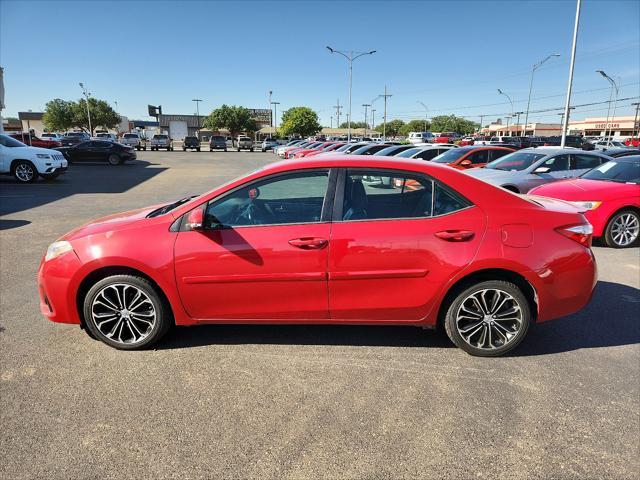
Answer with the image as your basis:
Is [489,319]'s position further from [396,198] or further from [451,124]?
[451,124]

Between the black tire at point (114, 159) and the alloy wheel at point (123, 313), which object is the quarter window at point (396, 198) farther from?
the black tire at point (114, 159)

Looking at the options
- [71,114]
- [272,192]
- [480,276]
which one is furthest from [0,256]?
[71,114]

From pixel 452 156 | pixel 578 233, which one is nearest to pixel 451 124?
pixel 452 156

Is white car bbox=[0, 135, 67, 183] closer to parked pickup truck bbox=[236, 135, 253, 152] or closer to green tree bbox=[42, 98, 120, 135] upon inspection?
parked pickup truck bbox=[236, 135, 253, 152]

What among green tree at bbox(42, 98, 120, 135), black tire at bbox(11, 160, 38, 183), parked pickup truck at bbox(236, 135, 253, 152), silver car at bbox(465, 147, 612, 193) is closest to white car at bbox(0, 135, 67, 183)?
black tire at bbox(11, 160, 38, 183)

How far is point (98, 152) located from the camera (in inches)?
1079

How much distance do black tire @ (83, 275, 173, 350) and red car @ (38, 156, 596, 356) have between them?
0.01 m

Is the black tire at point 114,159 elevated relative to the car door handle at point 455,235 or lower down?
lower down

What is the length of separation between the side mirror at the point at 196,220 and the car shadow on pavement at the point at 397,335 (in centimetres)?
110

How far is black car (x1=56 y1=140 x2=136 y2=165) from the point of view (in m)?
27.2

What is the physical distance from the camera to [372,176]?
11.3 feet

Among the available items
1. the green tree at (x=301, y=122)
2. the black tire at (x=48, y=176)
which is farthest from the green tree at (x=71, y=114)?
the black tire at (x=48, y=176)

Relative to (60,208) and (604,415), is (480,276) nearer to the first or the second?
(604,415)

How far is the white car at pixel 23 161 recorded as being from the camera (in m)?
15.3
